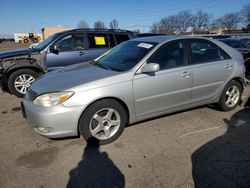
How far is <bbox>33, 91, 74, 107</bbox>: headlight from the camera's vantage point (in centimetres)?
309

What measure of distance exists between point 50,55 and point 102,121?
372cm

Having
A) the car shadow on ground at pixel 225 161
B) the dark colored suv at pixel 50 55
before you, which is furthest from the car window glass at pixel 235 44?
the car shadow on ground at pixel 225 161

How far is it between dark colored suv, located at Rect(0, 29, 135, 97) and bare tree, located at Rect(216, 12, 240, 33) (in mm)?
73499

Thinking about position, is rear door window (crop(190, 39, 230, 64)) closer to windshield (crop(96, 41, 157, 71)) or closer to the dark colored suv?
windshield (crop(96, 41, 157, 71))

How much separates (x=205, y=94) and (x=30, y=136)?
3195 millimetres

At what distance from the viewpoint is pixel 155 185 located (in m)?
2.57

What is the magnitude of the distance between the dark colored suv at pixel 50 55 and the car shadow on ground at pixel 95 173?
3749mm

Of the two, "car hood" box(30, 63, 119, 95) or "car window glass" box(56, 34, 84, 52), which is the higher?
"car window glass" box(56, 34, 84, 52)

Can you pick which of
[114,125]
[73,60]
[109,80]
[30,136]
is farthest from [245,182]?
[73,60]

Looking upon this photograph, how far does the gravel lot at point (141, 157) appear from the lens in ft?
8.74

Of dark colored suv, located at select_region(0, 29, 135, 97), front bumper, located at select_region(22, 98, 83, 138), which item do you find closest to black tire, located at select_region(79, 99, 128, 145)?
front bumper, located at select_region(22, 98, 83, 138)

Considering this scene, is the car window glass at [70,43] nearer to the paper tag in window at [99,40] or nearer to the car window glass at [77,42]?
the car window glass at [77,42]

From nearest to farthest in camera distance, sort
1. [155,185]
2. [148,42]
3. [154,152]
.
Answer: [155,185], [154,152], [148,42]

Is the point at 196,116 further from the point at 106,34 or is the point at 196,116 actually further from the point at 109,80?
the point at 106,34
